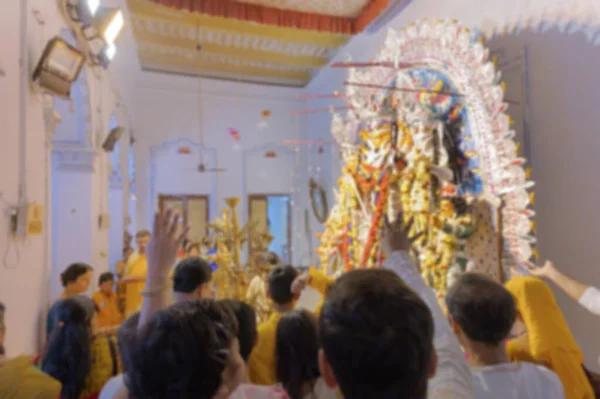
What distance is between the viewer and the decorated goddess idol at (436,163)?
132 inches

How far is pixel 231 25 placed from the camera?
7289 mm

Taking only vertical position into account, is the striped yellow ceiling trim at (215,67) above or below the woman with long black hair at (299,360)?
above

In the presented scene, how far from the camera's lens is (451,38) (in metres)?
3.85

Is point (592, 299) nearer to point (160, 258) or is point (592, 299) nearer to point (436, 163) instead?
point (160, 258)

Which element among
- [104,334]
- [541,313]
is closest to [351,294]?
[541,313]

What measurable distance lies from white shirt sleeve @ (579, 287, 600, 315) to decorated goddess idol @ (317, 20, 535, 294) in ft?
2.86

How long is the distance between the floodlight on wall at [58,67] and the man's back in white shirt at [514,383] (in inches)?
107

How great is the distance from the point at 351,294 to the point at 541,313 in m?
1.24

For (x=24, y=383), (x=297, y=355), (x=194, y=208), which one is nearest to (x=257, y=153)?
(x=194, y=208)

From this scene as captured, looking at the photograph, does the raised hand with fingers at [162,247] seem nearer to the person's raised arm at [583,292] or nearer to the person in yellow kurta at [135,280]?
the person's raised arm at [583,292]

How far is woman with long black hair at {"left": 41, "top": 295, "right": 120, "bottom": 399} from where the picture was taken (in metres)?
1.77

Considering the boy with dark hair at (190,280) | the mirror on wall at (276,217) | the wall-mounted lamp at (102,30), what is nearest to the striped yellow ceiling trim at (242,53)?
the mirror on wall at (276,217)

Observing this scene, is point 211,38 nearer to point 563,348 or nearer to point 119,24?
point 119,24

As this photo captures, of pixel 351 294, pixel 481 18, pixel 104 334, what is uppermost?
pixel 481 18
